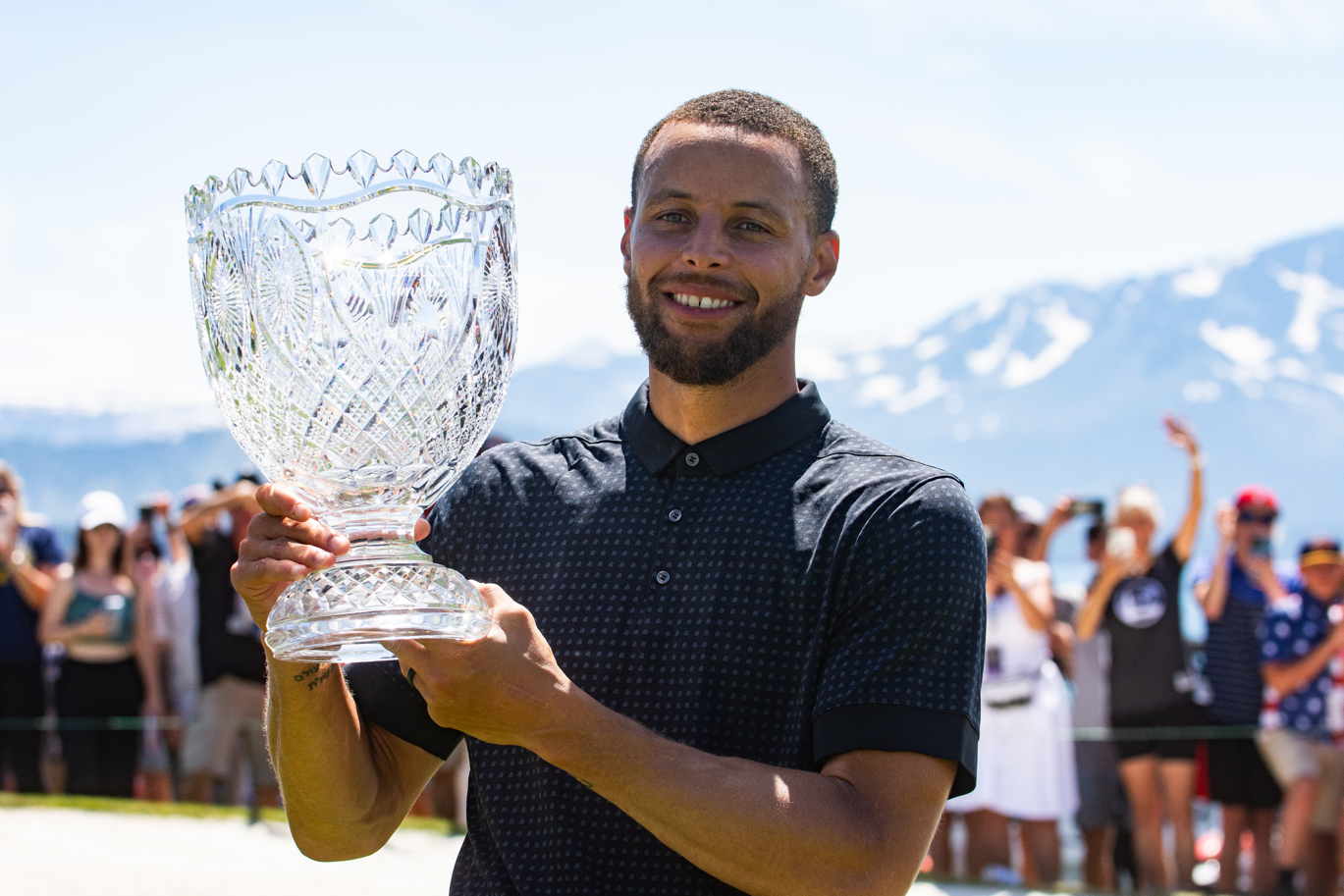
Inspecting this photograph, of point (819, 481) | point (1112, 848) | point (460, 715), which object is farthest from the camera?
point (1112, 848)

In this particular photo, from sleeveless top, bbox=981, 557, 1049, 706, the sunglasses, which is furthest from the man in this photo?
the sunglasses

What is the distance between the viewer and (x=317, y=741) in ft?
6.93

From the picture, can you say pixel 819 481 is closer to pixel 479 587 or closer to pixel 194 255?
pixel 479 587

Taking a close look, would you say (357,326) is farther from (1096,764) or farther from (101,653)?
(101,653)

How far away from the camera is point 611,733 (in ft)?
5.98

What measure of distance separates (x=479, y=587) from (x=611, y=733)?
21cm

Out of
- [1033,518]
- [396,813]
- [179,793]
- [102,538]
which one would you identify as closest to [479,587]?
[396,813]

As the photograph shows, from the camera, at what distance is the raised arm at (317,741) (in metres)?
1.82

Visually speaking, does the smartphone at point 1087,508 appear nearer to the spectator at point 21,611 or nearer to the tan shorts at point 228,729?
the tan shorts at point 228,729

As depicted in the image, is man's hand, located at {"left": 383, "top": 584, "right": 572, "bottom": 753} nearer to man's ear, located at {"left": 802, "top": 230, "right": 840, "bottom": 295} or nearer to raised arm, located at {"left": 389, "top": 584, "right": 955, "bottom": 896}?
raised arm, located at {"left": 389, "top": 584, "right": 955, "bottom": 896}

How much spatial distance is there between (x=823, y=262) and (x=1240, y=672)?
17.1ft

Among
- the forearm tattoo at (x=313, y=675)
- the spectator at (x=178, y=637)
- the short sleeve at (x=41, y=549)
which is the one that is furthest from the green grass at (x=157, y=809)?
the forearm tattoo at (x=313, y=675)

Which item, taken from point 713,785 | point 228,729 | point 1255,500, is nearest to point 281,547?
point 713,785

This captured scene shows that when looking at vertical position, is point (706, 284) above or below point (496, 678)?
above
